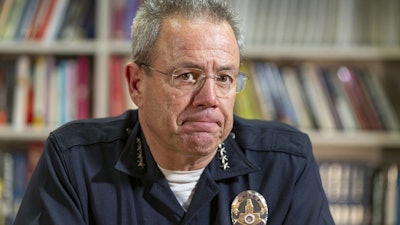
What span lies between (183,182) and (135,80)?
0.27 m

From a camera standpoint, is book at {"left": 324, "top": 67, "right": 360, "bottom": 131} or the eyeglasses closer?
the eyeglasses

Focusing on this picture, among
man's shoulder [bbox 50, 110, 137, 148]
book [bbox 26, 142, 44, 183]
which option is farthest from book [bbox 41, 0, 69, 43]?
man's shoulder [bbox 50, 110, 137, 148]

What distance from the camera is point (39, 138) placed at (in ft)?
7.86

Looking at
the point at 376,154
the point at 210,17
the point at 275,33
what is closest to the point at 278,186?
the point at 210,17

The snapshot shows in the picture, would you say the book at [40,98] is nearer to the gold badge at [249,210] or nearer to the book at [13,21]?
the book at [13,21]

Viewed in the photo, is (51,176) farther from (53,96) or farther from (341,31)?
(341,31)

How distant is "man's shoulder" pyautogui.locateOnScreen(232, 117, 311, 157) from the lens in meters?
1.50

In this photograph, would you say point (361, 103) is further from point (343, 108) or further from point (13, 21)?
point (13, 21)

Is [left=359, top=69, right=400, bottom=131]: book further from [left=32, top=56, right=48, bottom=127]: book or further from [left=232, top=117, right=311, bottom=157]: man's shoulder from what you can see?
[left=32, top=56, right=48, bottom=127]: book

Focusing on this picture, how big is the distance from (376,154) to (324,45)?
20.9 inches

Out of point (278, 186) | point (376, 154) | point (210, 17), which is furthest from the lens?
point (376, 154)

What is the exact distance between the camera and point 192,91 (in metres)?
1.30

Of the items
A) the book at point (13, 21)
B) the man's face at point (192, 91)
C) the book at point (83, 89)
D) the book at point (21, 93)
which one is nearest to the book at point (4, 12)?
the book at point (13, 21)

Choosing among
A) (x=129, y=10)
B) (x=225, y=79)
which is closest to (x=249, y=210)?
(x=225, y=79)
